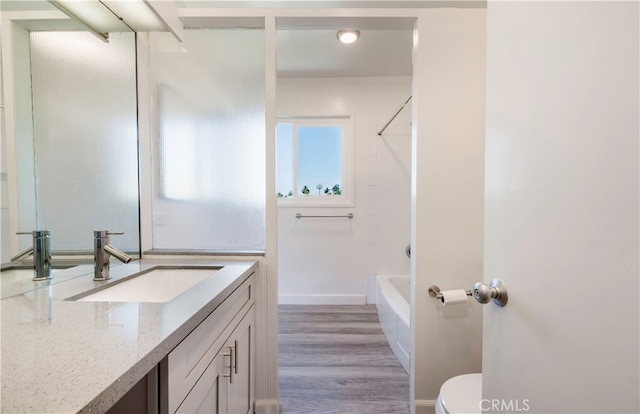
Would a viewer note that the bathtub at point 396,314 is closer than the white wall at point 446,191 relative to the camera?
No

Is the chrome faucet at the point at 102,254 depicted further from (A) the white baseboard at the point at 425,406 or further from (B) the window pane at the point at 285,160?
(B) the window pane at the point at 285,160

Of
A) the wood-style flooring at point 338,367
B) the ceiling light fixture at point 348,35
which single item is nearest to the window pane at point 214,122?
the ceiling light fixture at point 348,35

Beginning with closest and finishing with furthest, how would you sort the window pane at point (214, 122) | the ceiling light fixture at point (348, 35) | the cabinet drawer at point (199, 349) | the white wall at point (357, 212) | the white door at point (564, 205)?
1. the white door at point (564, 205)
2. the cabinet drawer at point (199, 349)
3. the window pane at point (214, 122)
4. the ceiling light fixture at point (348, 35)
5. the white wall at point (357, 212)

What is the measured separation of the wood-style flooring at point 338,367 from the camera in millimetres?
1567

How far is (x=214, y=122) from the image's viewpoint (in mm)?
1549

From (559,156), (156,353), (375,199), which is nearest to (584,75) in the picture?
(559,156)

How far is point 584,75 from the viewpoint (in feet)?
1.57

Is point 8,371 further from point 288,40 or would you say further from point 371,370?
point 288,40

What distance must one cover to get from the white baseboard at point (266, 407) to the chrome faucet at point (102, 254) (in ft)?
3.32

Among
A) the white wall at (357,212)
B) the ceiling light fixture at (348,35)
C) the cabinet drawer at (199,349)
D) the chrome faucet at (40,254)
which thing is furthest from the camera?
the white wall at (357,212)

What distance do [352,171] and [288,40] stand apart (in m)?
1.37

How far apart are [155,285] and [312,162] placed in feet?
6.90

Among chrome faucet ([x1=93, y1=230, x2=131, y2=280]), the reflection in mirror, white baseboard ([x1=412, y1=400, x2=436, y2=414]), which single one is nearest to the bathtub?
white baseboard ([x1=412, y1=400, x2=436, y2=414])

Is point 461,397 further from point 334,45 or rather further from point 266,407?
point 334,45
